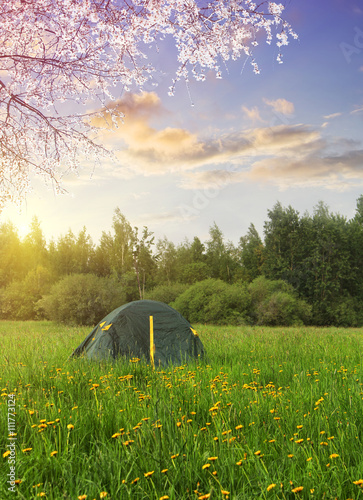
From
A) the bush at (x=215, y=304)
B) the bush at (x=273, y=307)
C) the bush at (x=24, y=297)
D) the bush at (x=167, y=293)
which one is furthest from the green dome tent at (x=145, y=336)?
the bush at (x=24, y=297)

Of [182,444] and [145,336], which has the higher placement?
[145,336]

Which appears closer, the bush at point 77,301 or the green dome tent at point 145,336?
the green dome tent at point 145,336

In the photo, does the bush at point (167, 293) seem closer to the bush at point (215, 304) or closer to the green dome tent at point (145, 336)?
the bush at point (215, 304)

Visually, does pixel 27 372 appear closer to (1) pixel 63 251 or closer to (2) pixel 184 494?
(2) pixel 184 494

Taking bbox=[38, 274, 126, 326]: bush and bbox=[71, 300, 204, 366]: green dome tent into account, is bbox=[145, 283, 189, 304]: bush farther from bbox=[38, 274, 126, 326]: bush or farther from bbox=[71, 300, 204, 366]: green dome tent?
bbox=[71, 300, 204, 366]: green dome tent

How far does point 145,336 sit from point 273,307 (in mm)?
22882

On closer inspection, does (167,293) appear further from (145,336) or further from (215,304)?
(145,336)

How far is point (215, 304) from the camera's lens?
2719 centimetres

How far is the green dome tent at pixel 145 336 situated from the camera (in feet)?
25.5

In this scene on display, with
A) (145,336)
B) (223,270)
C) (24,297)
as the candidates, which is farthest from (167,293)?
(145,336)

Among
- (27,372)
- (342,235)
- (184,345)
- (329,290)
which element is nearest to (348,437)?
(27,372)

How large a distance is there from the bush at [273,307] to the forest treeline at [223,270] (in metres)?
0.08

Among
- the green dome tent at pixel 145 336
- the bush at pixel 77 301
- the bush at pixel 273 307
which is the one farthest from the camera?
the bush at pixel 273 307

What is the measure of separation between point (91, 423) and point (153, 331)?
471 cm
